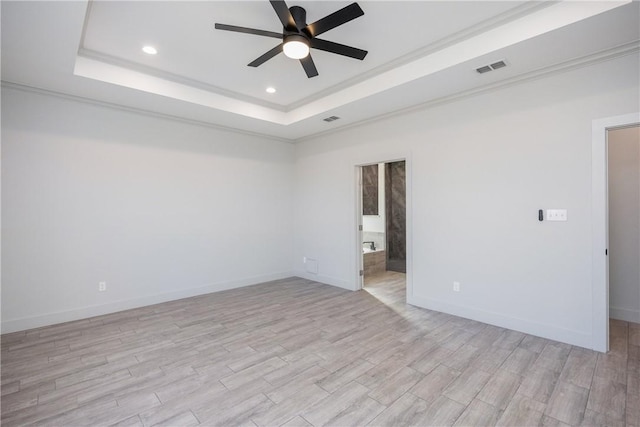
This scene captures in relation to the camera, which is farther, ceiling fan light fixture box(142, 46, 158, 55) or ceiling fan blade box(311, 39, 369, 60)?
ceiling fan light fixture box(142, 46, 158, 55)

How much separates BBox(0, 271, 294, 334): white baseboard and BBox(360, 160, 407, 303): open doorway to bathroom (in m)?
2.72

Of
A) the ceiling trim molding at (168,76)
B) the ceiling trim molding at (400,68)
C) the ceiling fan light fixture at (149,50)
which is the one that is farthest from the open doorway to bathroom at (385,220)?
the ceiling fan light fixture at (149,50)

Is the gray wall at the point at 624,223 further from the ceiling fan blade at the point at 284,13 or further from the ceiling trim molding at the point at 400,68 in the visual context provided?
the ceiling fan blade at the point at 284,13

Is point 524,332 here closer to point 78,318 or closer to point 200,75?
point 200,75

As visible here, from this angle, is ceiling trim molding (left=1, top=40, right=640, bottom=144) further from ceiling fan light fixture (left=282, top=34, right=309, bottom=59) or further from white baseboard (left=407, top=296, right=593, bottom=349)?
white baseboard (left=407, top=296, right=593, bottom=349)

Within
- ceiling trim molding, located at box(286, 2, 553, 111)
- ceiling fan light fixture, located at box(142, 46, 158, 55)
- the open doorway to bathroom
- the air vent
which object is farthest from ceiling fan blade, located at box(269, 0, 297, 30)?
the open doorway to bathroom

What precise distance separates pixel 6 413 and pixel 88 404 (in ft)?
1.60

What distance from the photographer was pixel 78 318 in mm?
3824

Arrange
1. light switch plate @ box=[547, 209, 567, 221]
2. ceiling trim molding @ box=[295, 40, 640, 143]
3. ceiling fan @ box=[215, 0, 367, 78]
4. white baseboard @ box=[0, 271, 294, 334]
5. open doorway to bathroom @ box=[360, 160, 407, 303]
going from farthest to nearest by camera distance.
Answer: open doorway to bathroom @ box=[360, 160, 407, 303]
white baseboard @ box=[0, 271, 294, 334]
light switch plate @ box=[547, 209, 567, 221]
ceiling trim molding @ box=[295, 40, 640, 143]
ceiling fan @ box=[215, 0, 367, 78]

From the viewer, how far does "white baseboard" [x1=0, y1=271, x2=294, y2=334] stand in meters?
3.48

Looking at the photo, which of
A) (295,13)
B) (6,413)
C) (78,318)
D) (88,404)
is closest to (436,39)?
(295,13)

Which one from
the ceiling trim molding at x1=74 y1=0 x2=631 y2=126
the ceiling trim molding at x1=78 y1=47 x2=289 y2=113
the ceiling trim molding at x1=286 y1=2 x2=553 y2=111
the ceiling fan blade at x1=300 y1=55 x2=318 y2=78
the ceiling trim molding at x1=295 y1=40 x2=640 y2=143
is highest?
the ceiling trim molding at x1=78 y1=47 x2=289 y2=113

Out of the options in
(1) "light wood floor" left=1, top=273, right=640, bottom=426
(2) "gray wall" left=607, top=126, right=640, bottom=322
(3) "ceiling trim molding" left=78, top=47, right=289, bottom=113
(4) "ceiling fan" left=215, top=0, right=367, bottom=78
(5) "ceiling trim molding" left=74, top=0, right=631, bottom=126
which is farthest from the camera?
(2) "gray wall" left=607, top=126, right=640, bottom=322

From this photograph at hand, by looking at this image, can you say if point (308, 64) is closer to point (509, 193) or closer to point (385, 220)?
point (509, 193)
